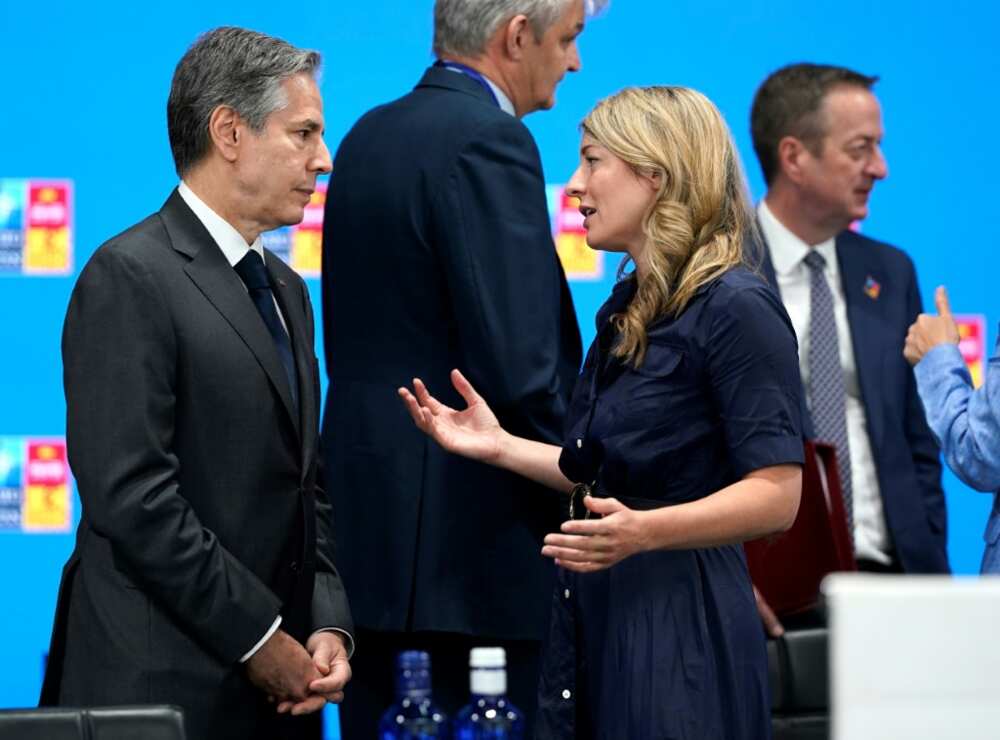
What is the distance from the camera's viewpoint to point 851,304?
363 cm

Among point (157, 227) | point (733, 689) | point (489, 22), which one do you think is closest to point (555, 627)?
point (733, 689)

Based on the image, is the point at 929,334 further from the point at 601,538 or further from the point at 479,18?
the point at 601,538

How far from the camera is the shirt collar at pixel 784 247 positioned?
3.68 metres

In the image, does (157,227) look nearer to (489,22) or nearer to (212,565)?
(212,565)

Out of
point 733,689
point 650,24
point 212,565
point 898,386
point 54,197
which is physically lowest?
point 733,689

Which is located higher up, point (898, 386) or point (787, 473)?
point (898, 386)

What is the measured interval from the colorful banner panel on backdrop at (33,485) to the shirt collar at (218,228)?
200 cm

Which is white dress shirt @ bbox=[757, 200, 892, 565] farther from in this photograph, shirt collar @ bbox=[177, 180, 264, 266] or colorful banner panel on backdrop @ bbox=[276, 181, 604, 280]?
shirt collar @ bbox=[177, 180, 264, 266]

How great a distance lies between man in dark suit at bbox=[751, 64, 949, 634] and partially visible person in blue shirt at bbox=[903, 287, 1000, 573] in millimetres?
478

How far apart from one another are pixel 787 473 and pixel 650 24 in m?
2.51

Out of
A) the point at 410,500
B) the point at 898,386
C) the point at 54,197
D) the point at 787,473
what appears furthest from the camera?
the point at 54,197

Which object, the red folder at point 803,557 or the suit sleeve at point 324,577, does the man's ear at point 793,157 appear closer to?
the red folder at point 803,557

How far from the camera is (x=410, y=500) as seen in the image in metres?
2.92

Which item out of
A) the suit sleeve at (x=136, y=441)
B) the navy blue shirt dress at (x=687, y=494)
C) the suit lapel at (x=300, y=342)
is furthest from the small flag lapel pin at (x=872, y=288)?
the suit sleeve at (x=136, y=441)
